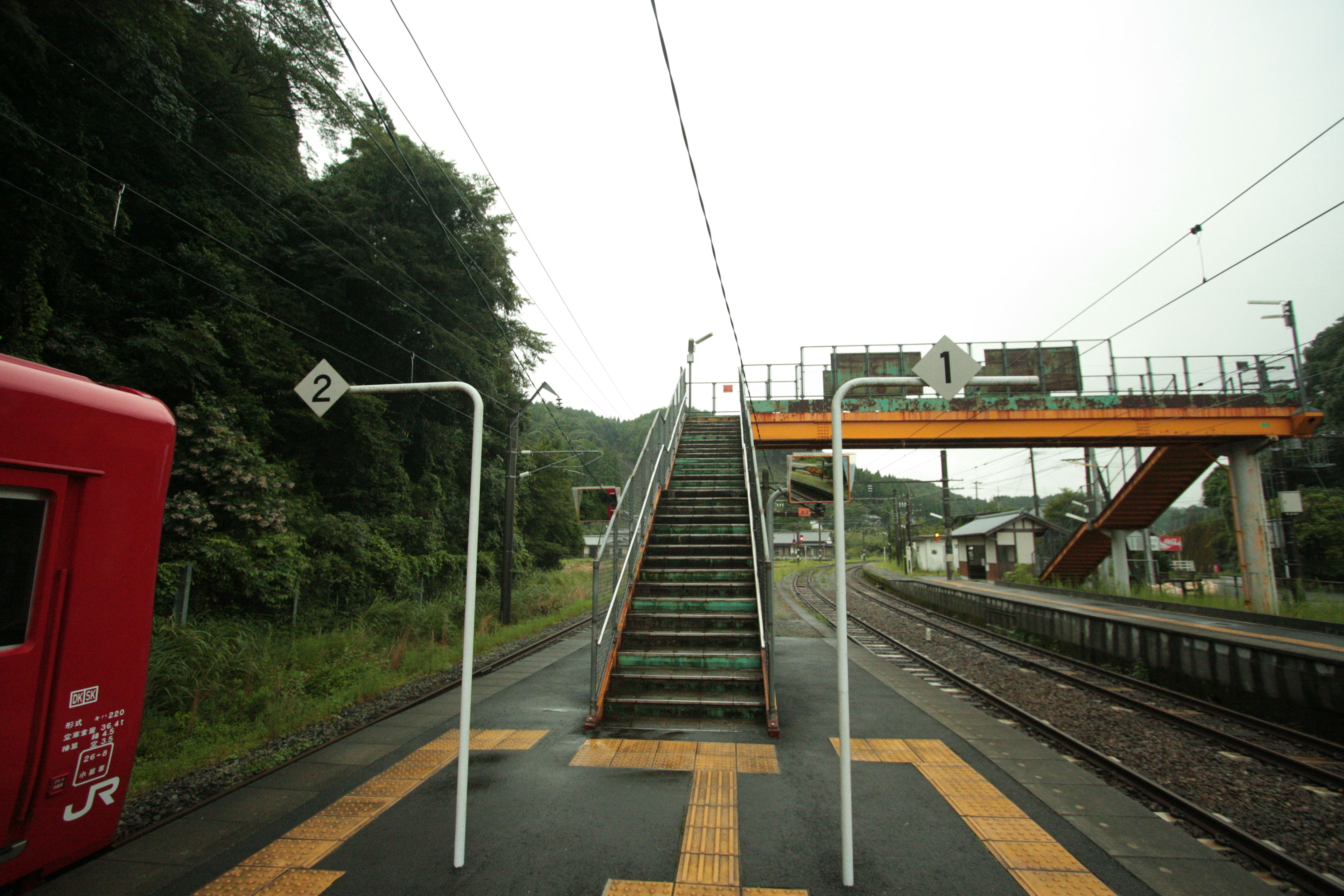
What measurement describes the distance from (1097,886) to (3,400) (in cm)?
670

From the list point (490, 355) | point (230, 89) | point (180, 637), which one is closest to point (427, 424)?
Answer: point (490, 355)

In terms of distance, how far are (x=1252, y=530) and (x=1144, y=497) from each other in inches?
152

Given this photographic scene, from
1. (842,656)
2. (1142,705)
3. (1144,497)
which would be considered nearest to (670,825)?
(842,656)

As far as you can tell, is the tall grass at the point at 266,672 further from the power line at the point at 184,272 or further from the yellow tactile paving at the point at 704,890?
the power line at the point at 184,272

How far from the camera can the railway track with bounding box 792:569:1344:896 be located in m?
4.04

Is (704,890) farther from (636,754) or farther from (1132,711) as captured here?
(1132,711)

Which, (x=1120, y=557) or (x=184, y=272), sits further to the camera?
(x=1120, y=557)

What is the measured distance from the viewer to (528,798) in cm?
482

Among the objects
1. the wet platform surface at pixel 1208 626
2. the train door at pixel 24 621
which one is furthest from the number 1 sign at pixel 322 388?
the wet platform surface at pixel 1208 626

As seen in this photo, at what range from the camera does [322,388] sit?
4.44 m

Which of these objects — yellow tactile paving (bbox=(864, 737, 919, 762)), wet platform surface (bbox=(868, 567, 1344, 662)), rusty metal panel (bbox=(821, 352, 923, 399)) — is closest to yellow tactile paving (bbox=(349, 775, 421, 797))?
yellow tactile paving (bbox=(864, 737, 919, 762))

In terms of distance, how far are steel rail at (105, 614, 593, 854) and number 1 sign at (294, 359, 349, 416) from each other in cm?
276

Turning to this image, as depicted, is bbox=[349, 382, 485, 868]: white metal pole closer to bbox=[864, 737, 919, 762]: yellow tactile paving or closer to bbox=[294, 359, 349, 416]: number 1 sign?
bbox=[294, 359, 349, 416]: number 1 sign

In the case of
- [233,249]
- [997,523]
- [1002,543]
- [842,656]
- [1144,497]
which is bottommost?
[842,656]
